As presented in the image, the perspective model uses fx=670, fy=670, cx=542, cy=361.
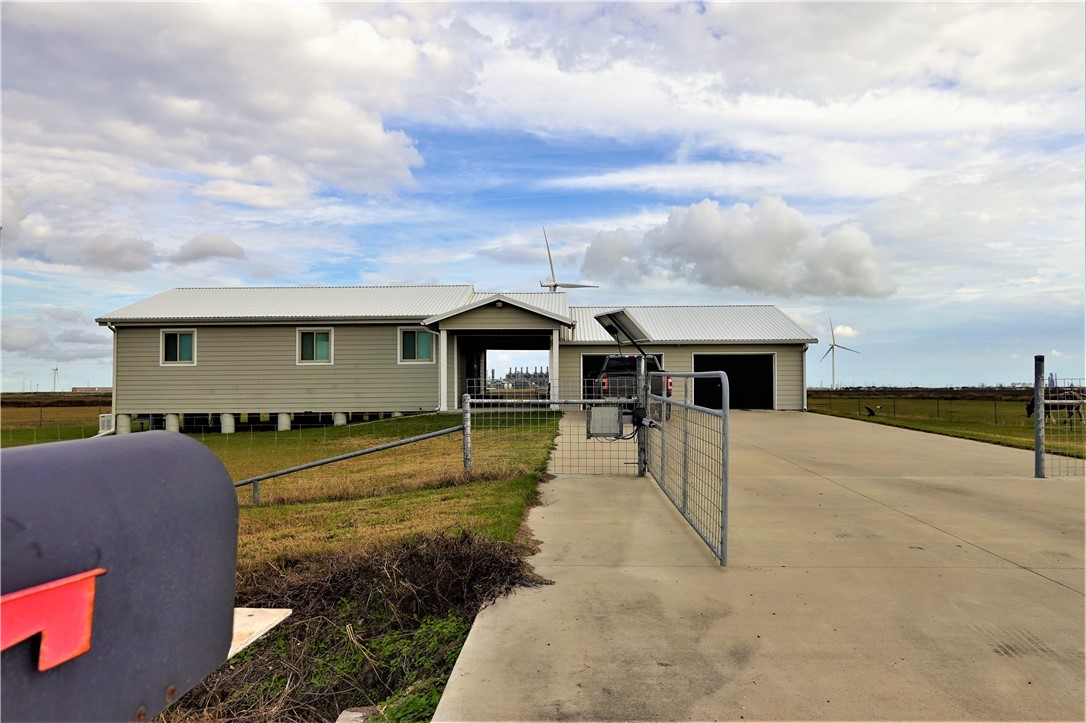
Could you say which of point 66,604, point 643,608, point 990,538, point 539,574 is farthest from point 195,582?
point 990,538

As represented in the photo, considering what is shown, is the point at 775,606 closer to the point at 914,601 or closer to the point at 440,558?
the point at 914,601

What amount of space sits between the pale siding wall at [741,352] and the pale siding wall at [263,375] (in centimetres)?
584

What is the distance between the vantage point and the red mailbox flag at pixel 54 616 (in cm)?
122

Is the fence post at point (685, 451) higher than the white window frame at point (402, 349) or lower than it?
lower

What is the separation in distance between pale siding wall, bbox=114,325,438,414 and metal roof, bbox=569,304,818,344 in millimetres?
6819

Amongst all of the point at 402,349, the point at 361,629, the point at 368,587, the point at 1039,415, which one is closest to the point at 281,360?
the point at 402,349

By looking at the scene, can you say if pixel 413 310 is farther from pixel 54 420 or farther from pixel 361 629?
pixel 361 629

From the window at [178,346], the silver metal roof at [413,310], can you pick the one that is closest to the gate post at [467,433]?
the silver metal roof at [413,310]

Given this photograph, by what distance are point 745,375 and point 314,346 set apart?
16077mm

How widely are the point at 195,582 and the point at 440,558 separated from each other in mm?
2886

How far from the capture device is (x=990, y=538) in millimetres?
5539

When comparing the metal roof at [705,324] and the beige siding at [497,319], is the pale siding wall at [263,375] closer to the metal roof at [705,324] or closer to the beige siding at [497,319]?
the beige siding at [497,319]

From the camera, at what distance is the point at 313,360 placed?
21.2 m

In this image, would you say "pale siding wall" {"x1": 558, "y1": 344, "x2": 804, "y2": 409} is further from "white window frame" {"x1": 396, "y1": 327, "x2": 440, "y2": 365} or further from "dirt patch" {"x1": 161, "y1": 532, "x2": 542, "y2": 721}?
"dirt patch" {"x1": 161, "y1": 532, "x2": 542, "y2": 721}
